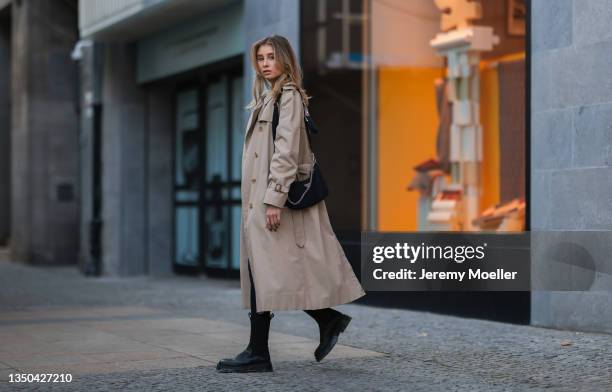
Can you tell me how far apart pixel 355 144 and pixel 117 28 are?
16.9 feet

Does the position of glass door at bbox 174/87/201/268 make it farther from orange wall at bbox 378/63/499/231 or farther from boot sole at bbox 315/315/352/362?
boot sole at bbox 315/315/352/362

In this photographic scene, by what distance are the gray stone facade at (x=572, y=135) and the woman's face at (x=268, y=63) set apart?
109 inches

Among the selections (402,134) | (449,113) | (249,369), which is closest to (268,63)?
(249,369)

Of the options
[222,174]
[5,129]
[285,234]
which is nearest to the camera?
[285,234]

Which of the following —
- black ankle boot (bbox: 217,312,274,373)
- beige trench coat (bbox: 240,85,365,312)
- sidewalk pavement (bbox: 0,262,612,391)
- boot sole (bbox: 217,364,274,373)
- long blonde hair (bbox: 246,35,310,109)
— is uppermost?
long blonde hair (bbox: 246,35,310,109)

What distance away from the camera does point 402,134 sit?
35.2 feet

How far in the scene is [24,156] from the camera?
19641mm

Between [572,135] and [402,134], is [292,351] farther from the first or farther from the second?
[402,134]

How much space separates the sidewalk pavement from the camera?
572cm

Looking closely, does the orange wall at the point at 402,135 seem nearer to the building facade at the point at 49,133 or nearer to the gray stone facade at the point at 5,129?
the building facade at the point at 49,133

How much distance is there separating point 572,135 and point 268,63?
289 cm

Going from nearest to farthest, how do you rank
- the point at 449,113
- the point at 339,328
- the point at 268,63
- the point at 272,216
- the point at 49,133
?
the point at 272,216
the point at 268,63
the point at 339,328
the point at 449,113
the point at 49,133

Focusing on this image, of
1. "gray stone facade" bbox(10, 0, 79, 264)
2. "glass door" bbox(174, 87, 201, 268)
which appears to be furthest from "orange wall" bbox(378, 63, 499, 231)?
"gray stone facade" bbox(10, 0, 79, 264)

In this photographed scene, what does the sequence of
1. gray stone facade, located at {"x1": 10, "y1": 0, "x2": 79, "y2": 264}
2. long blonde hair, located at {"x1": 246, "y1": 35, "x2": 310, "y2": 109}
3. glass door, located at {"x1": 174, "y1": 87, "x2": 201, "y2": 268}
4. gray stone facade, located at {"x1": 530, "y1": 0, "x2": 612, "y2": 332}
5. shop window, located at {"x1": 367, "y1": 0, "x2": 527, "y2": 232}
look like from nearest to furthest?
1. long blonde hair, located at {"x1": 246, "y1": 35, "x2": 310, "y2": 109}
2. gray stone facade, located at {"x1": 530, "y1": 0, "x2": 612, "y2": 332}
3. shop window, located at {"x1": 367, "y1": 0, "x2": 527, "y2": 232}
4. glass door, located at {"x1": 174, "y1": 87, "x2": 201, "y2": 268}
5. gray stone facade, located at {"x1": 10, "y1": 0, "x2": 79, "y2": 264}
